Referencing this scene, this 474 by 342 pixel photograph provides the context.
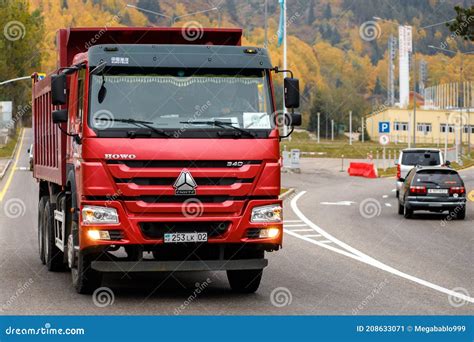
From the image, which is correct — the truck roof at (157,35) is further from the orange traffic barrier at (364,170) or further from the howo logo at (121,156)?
the orange traffic barrier at (364,170)

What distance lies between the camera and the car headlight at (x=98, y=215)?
11.9m

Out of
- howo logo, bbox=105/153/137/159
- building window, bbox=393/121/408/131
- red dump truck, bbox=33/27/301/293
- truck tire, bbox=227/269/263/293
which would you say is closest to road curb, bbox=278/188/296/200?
truck tire, bbox=227/269/263/293

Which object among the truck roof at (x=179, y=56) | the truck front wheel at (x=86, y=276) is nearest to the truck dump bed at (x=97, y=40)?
the truck roof at (x=179, y=56)

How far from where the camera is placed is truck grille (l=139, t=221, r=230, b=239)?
39.2 ft

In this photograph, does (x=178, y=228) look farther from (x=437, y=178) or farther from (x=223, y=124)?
(x=437, y=178)

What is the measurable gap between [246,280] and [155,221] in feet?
5.64

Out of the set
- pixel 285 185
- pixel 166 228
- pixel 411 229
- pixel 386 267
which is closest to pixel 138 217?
pixel 166 228

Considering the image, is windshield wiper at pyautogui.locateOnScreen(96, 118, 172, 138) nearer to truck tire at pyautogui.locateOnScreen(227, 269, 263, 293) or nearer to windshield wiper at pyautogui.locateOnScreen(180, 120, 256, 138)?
windshield wiper at pyautogui.locateOnScreen(180, 120, 256, 138)

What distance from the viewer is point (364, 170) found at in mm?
60688

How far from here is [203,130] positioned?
12008 mm

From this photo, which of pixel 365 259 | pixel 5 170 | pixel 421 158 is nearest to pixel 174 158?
pixel 365 259

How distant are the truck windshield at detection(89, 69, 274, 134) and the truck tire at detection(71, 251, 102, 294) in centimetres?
164

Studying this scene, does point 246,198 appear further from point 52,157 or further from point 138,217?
point 52,157

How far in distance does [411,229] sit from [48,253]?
39.6ft
